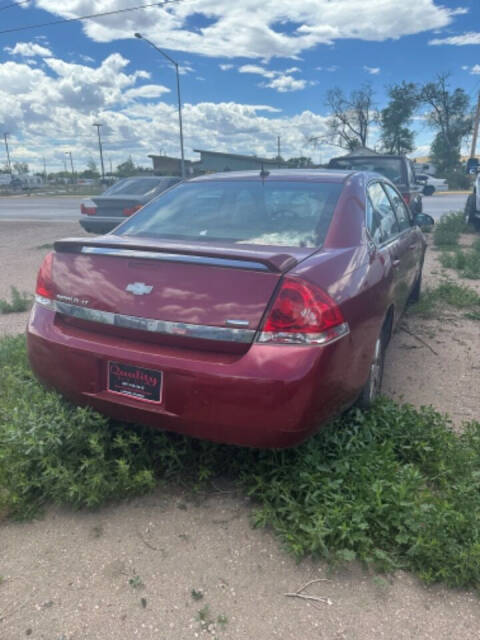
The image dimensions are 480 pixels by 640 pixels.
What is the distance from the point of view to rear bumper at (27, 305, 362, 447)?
206 cm

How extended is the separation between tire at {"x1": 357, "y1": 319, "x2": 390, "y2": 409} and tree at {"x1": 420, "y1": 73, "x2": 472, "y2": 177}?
180 feet

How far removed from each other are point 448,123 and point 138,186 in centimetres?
5239

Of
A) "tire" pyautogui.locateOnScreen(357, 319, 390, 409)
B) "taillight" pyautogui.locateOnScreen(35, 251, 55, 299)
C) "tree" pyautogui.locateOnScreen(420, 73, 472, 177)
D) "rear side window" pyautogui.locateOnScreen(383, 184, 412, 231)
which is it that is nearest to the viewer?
"taillight" pyautogui.locateOnScreen(35, 251, 55, 299)

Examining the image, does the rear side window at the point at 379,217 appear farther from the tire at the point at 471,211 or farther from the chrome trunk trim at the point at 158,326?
the tire at the point at 471,211

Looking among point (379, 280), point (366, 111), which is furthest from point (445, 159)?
point (379, 280)

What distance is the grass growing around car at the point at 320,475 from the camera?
6.78 feet

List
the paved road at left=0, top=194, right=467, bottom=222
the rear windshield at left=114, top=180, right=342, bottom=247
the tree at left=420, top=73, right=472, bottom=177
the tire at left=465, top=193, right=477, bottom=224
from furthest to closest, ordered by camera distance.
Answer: the tree at left=420, top=73, right=472, bottom=177 → the paved road at left=0, top=194, right=467, bottom=222 → the tire at left=465, top=193, right=477, bottom=224 → the rear windshield at left=114, top=180, right=342, bottom=247

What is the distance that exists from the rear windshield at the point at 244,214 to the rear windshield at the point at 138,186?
8.14 meters

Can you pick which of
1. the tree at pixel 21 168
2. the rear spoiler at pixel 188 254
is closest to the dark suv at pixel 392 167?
the rear spoiler at pixel 188 254

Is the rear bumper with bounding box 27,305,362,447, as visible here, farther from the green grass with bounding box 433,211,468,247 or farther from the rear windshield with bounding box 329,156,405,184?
the green grass with bounding box 433,211,468,247

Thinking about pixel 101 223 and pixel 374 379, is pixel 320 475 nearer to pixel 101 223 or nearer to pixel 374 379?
pixel 374 379

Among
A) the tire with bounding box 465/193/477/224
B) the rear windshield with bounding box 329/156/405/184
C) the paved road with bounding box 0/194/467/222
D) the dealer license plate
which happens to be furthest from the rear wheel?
the dealer license plate

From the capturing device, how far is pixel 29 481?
241 cm

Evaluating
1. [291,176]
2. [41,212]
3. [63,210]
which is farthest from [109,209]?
[63,210]
